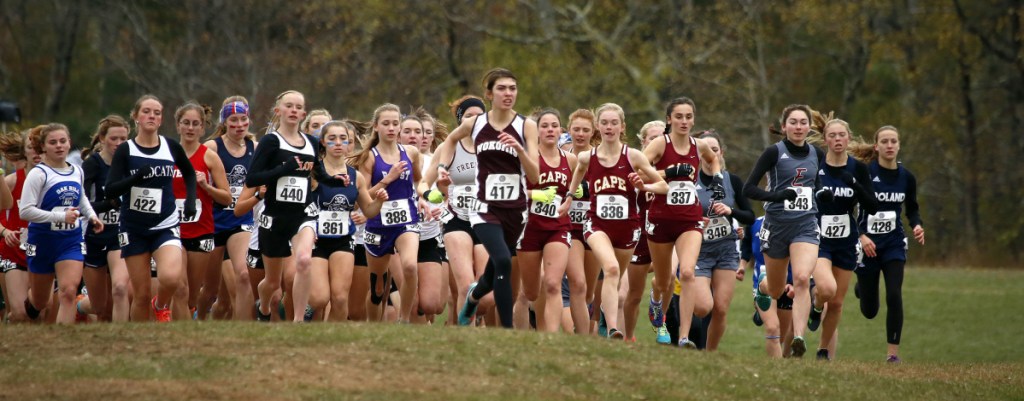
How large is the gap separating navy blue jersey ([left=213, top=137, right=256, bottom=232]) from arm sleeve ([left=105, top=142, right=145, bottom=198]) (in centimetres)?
157

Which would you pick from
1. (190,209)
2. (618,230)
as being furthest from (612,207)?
(190,209)

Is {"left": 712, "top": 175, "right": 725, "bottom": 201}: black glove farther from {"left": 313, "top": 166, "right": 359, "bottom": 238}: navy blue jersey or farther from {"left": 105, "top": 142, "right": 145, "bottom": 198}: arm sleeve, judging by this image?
{"left": 105, "top": 142, "right": 145, "bottom": 198}: arm sleeve

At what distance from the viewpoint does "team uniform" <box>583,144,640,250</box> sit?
12219mm

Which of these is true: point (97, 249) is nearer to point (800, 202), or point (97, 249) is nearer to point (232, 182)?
point (232, 182)

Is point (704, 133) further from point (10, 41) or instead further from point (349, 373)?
point (10, 41)

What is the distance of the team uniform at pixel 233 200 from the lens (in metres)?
13.3

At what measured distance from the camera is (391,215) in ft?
42.1

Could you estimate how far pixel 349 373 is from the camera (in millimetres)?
9375

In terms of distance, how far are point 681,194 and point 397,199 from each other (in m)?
2.58

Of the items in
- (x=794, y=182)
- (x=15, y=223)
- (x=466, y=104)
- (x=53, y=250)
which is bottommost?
(x=53, y=250)

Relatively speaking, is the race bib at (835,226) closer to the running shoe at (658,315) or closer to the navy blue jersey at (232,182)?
the running shoe at (658,315)

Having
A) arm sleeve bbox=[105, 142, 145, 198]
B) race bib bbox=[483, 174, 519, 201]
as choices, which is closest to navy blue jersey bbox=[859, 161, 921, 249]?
race bib bbox=[483, 174, 519, 201]

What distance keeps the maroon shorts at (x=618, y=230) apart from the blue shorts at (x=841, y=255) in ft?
6.90

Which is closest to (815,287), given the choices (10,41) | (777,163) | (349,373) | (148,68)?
(777,163)
